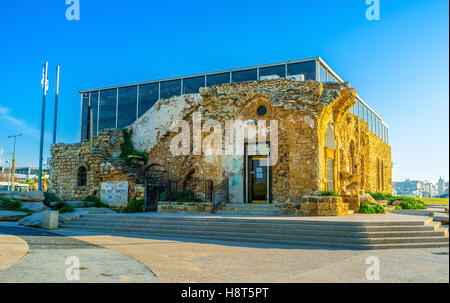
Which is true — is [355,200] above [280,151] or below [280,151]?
below

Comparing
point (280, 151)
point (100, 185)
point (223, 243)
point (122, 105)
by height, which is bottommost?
point (223, 243)

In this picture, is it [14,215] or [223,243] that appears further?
[14,215]

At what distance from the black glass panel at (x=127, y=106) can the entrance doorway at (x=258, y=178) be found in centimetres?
1123

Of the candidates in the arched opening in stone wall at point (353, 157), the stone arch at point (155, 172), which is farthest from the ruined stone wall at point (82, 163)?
the arched opening in stone wall at point (353, 157)

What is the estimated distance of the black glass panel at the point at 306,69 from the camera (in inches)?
806

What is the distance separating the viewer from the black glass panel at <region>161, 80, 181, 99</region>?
24703 mm

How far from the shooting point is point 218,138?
18.5 m

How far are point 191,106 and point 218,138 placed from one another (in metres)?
4.24

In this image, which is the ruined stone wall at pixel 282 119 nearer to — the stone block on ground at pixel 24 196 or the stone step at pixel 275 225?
the stone step at pixel 275 225

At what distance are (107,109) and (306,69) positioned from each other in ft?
47.8

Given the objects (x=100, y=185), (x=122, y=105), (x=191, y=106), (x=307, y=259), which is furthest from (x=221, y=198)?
(x=122, y=105)

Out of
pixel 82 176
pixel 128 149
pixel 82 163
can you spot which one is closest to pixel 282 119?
pixel 128 149

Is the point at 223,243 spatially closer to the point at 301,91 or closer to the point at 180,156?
the point at 301,91

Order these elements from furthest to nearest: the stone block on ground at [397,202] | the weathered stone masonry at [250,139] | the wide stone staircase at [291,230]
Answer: the stone block on ground at [397,202] < the weathered stone masonry at [250,139] < the wide stone staircase at [291,230]
